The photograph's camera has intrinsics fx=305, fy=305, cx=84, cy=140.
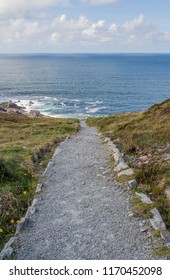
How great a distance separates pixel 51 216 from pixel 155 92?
131550 millimetres

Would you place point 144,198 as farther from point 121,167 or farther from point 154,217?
point 121,167

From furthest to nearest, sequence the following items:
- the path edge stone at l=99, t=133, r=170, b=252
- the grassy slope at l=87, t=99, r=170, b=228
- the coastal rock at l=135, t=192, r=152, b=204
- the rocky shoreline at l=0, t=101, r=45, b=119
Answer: the rocky shoreline at l=0, t=101, r=45, b=119 → the grassy slope at l=87, t=99, r=170, b=228 → the coastal rock at l=135, t=192, r=152, b=204 → the path edge stone at l=99, t=133, r=170, b=252

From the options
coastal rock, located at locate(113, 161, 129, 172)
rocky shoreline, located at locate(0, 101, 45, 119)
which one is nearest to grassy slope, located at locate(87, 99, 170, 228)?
coastal rock, located at locate(113, 161, 129, 172)

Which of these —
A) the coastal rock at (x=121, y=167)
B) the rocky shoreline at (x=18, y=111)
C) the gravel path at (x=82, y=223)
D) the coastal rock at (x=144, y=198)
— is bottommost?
the rocky shoreline at (x=18, y=111)

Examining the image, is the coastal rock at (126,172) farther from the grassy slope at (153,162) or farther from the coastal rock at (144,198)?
the coastal rock at (144,198)

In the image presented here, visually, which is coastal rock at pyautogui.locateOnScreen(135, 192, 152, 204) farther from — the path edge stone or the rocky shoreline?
the rocky shoreline

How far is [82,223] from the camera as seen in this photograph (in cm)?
1064

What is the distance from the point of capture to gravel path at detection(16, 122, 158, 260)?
898 centimetres

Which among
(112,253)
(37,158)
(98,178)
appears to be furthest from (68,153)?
(112,253)

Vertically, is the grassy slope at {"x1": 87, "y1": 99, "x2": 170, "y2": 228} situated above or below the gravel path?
above

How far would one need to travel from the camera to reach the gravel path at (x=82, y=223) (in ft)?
29.5

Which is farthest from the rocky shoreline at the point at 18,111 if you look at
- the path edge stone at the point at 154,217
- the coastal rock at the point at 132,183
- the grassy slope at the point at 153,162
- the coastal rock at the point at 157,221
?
the coastal rock at the point at 157,221

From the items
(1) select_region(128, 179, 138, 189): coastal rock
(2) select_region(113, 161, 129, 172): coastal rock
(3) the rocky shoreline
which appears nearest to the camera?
(1) select_region(128, 179, 138, 189): coastal rock
